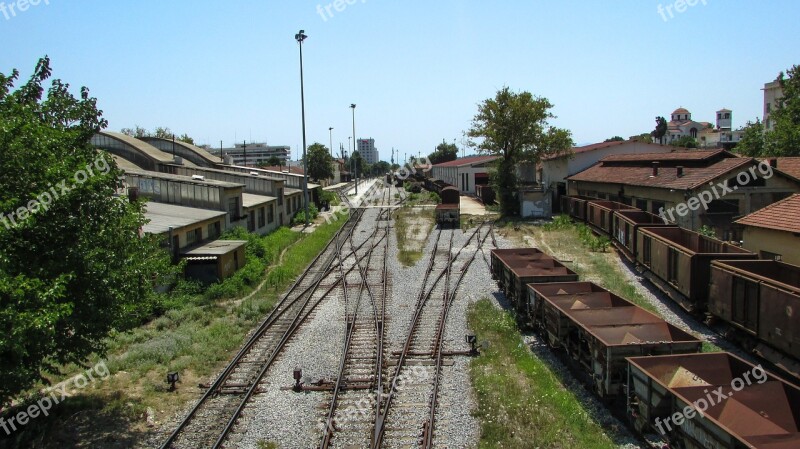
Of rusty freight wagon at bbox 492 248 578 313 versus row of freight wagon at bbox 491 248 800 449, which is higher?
rusty freight wagon at bbox 492 248 578 313

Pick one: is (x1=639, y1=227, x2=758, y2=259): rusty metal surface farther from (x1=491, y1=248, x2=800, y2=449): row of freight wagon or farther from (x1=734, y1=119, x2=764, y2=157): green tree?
(x1=734, y1=119, x2=764, y2=157): green tree

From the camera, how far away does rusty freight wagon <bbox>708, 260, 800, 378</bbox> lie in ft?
36.4

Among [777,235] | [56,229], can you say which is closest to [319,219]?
[777,235]

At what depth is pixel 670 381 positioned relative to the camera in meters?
9.41

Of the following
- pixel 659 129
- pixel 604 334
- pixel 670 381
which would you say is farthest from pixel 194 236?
pixel 659 129

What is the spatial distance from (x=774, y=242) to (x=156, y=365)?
18051mm

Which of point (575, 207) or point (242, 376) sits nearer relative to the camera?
point (242, 376)

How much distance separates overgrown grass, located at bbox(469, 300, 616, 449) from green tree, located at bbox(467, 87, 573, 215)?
31.7 m

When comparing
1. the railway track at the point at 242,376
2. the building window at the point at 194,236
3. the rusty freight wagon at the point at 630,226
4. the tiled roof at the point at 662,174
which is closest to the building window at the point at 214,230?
the building window at the point at 194,236

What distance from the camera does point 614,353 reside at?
999 cm

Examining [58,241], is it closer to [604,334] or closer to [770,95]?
[604,334]

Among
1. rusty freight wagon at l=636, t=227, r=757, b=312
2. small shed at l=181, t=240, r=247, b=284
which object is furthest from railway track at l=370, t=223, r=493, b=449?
small shed at l=181, t=240, r=247, b=284

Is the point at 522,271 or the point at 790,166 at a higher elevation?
the point at 790,166

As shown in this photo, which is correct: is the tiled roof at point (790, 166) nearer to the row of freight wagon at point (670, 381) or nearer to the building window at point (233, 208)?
the row of freight wagon at point (670, 381)
